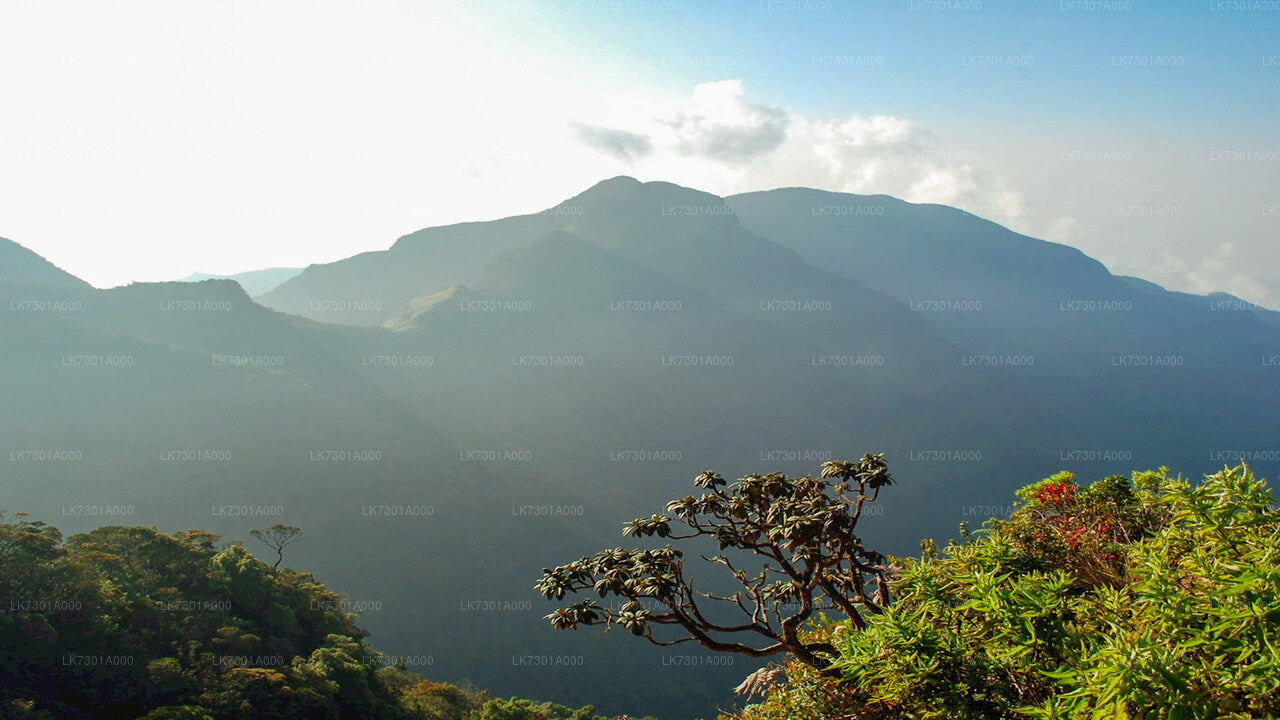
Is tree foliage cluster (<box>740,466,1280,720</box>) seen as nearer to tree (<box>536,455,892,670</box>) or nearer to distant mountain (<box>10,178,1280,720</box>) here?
tree (<box>536,455,892,670</box>)

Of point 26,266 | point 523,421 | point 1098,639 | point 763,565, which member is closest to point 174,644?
point 763,565

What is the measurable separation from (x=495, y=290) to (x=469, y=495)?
3764 inches

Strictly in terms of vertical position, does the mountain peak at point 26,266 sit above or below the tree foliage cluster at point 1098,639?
above

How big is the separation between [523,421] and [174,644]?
9687cm

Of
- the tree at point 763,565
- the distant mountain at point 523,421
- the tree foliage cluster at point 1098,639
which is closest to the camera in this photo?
the tree foliage cluster at point 1098,639

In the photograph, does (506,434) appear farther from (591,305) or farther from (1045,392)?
(1045,392)

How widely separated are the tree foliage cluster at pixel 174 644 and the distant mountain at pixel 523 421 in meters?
29.5

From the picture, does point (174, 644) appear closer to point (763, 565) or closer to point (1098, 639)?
point (763, 565)

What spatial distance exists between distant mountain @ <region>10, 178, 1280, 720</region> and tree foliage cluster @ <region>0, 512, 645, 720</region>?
1161 inches

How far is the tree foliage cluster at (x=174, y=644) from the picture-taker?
20.5 meters

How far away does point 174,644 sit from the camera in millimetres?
23953

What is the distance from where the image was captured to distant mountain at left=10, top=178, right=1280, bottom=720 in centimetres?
6588

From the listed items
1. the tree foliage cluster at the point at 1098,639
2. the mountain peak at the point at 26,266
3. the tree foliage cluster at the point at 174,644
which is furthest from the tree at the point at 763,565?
the mountain peak at the point at 26,266

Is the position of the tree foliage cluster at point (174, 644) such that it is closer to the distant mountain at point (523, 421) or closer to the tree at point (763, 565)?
the tree at point (763, 565)
